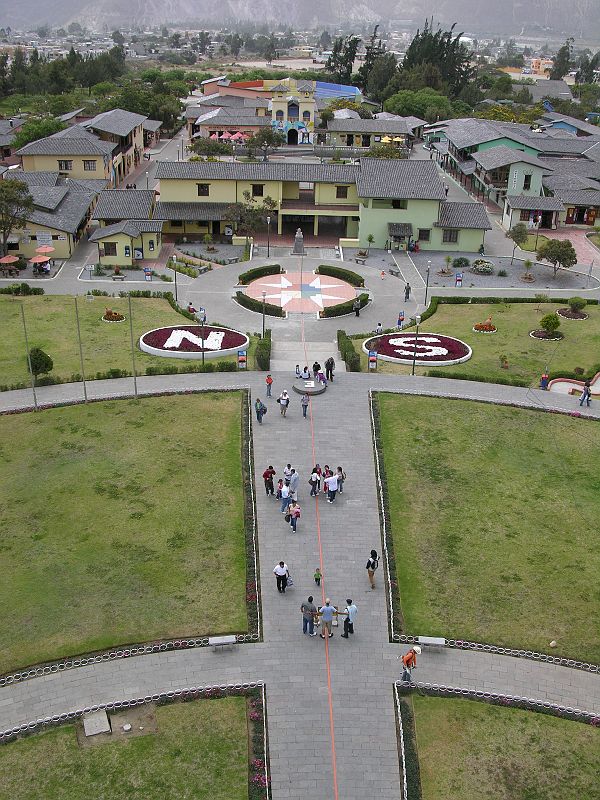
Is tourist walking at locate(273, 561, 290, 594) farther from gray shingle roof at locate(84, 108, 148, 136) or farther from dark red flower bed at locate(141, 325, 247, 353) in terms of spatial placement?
gray shingle roof at locate(84, 108, 148, 136)

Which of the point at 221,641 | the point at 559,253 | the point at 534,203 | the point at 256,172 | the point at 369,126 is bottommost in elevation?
the point at 221,641

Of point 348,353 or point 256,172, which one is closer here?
point 348,353

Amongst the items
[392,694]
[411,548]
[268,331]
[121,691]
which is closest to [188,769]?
[121,691]

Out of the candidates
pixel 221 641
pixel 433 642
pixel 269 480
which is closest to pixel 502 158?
pixel 269 480

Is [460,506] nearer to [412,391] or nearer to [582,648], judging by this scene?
[582,648]

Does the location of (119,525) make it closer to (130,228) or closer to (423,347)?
(423,347)

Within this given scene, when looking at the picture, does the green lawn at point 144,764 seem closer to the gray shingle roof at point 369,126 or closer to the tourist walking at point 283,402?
the tourist walking at point 283,402
